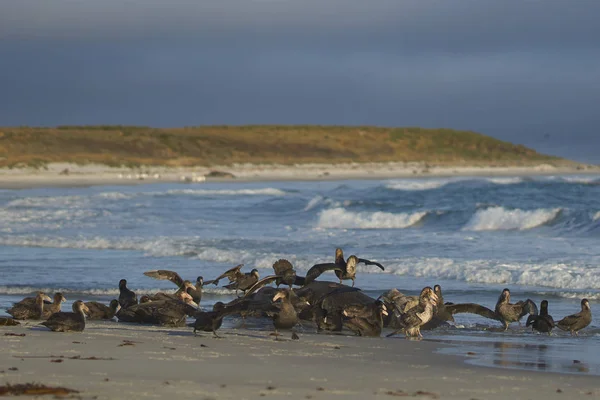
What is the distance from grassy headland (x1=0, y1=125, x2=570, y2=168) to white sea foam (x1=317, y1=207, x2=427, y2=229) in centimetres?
3456

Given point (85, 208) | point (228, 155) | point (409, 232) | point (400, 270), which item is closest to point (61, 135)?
Result: point (228, 155)

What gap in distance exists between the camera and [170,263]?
758 inches

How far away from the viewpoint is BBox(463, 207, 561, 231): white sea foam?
90.8 ft

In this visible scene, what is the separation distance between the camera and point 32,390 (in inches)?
278

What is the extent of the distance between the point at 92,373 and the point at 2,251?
14314 mm

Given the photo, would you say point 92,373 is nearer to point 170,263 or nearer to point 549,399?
point 549,399

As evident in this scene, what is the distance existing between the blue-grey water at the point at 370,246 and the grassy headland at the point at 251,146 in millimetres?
31941

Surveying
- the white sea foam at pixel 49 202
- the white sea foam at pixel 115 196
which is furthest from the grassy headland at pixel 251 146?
the white sea foam at pixel 49 202

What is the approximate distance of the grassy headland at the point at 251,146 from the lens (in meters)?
78.9

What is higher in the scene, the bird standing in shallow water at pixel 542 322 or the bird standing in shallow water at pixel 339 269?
the bird standing in shallow water at pixel 339 269

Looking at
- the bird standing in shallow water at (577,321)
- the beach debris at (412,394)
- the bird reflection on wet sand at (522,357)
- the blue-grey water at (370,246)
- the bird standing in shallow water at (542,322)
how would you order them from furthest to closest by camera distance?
1. the blue-grey water at (370,246)
2. the bird standing in shallow water at (542,322)
3. the bird standing in shallow water at (577,321)
4. the bird reflection on wet sand at (522,357)
5. the beach debris at (412,394)

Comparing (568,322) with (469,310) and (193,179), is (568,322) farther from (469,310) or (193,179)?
(193,179)

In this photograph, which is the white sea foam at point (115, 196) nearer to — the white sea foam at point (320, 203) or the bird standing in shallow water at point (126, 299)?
the white sea foam at point (320, 203)

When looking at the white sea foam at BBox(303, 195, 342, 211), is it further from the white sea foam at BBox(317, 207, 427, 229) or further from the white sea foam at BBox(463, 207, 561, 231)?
the white sea foam at BBox(463, 207, 561, 231)
